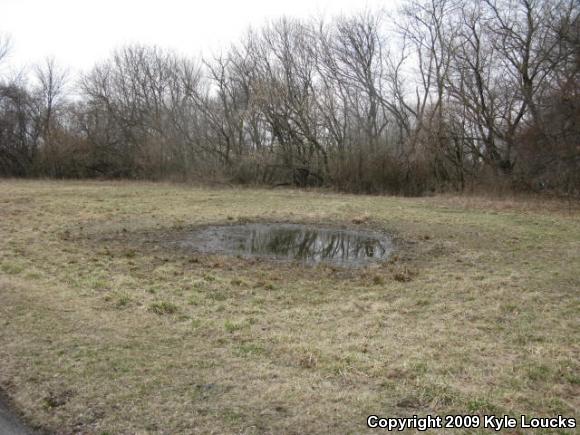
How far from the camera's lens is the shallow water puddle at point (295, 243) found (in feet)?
28.8

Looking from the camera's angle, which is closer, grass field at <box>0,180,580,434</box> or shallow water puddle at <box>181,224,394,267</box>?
grass field at <box>0,180,580,434</box>

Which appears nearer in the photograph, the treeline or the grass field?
the grass field

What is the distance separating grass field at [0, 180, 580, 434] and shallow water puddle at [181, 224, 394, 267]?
0.67 m

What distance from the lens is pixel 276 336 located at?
15.4ft

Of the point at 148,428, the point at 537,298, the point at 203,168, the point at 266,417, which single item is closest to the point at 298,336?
the point at 266,417

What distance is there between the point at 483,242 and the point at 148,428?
810 centimetres

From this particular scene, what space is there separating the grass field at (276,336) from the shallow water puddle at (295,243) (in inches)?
26.6

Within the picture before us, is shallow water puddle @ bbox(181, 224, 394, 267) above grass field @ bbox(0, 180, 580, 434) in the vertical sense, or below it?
above

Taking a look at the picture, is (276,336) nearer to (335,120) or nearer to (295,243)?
(295,243)

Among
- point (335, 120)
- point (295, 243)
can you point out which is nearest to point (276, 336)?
point (295, 243)

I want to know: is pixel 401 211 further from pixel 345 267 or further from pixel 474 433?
pixel 474 433

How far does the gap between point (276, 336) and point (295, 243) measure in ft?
17.8

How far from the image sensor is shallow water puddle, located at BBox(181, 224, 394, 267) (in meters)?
8.78

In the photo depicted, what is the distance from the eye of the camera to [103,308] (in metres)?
5.43
